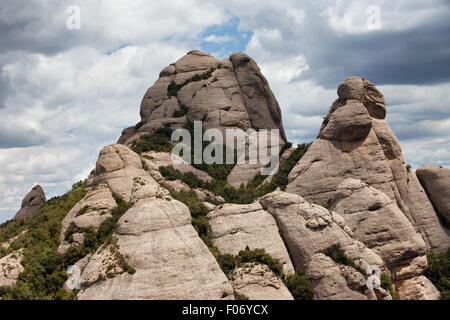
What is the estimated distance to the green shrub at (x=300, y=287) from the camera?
143ft

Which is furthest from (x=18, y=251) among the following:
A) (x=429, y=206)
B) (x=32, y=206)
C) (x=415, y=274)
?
(x=429, y=206)

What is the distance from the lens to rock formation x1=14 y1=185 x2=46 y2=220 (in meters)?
70.4

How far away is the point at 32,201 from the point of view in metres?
71.0

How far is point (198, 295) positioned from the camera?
3909 centimetres

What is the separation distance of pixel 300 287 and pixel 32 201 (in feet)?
135

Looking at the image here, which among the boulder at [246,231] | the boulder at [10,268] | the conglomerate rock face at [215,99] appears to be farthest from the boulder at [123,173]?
the conglomerate rock face at [215,99]

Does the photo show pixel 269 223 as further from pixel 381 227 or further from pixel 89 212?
pixel 89 212

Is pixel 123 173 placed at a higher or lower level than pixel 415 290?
higher

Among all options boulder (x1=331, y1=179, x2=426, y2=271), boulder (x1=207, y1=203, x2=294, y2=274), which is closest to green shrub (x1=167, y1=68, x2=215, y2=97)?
boulder (x1=207, y1=203, x2=294, y2=274)

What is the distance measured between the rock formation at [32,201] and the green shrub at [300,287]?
3816 cm

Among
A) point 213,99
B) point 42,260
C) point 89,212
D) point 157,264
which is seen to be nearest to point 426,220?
point 157,264
